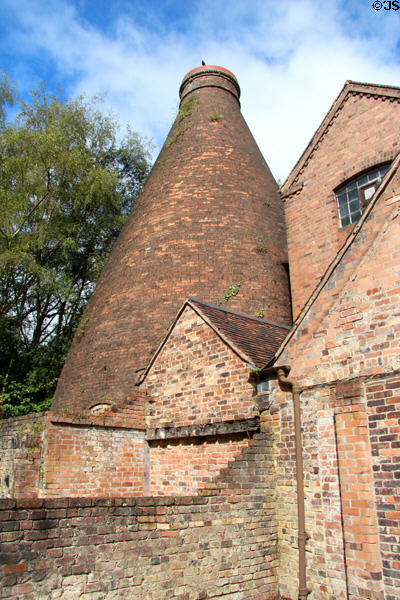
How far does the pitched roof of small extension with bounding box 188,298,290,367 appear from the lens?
827 cm

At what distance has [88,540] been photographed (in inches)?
189

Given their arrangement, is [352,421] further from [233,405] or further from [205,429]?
[205,429]

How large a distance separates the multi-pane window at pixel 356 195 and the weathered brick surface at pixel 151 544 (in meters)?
7.16

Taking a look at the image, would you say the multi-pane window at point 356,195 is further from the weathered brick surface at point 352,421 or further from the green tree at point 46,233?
the green tree at point 46,233

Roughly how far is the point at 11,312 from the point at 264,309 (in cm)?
1017

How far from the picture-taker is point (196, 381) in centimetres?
891

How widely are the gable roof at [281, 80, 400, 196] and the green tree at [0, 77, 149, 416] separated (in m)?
8.25

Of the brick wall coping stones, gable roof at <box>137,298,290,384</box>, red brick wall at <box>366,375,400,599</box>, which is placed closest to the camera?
red brick wall at <box>366,375,400,599</box>

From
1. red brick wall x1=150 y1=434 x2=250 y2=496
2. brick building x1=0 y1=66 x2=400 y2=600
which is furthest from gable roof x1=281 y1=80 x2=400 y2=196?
red brick wall x1=150 y1=434 x2=250 y2=496

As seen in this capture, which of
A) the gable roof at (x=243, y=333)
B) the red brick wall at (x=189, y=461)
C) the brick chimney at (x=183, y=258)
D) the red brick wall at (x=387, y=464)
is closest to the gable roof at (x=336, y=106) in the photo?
the brick chimney at (x=183, y=258)

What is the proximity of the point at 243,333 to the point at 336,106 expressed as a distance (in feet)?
24.5

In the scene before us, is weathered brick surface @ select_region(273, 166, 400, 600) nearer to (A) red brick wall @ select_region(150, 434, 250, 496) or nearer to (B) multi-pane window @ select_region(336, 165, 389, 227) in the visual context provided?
(A) red brick wall @ select_region(150, 434, 250, 496)

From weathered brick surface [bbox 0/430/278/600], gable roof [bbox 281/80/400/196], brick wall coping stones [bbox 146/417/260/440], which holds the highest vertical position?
gable roof [bbox 281/80/400/196]

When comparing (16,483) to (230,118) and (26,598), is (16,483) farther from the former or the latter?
(230,118)
